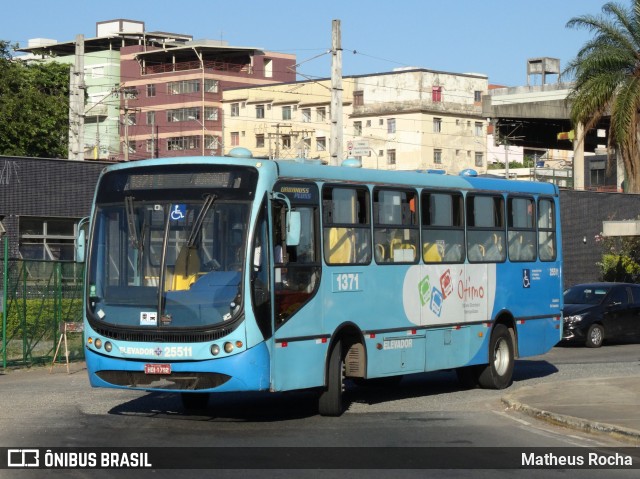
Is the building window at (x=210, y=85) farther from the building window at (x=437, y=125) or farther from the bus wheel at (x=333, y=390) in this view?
the bus wheel at (x=333, y=390)

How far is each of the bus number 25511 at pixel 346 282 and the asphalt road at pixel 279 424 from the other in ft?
5.33

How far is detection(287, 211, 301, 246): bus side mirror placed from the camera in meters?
13.9

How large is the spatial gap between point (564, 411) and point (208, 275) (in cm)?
493

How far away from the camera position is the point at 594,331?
29.5 meters

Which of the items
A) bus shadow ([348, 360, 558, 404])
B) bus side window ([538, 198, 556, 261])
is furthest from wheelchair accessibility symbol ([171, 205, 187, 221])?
bus side window ([538, 198, 556, 261])

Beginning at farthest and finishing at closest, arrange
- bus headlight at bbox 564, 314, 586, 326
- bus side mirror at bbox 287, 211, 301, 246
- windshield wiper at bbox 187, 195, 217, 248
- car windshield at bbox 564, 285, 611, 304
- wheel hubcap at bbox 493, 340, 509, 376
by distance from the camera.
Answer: car windshield at bbox 564, 285, 611, 304 → bus headlight at bbox 564, 314, 586, 326 → wheel hubcap at bbox 493, 340, 509, 376 → bus side mirror at bbox 287, 211, 301, 246 → windshield wiper at bbox 187, 195, 217, 248

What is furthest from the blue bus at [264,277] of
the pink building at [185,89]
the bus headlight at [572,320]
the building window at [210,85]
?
the building window at [210,85]

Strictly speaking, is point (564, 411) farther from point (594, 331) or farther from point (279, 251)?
point (594, 331)

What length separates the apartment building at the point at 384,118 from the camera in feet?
353

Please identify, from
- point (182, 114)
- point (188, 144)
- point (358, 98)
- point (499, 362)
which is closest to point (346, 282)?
point (499, 362)

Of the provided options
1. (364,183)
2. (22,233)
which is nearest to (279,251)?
(364,183)

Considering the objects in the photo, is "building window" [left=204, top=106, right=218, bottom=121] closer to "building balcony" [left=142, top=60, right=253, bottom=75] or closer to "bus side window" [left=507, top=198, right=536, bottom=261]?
"building balcony" [left=142, top=60, right=253, bottom=75]

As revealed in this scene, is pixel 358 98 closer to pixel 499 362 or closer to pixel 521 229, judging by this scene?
pixel 521 229

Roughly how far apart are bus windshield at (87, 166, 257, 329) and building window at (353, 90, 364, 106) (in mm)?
96652
